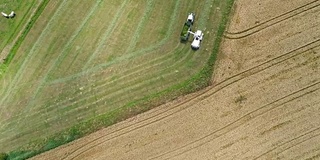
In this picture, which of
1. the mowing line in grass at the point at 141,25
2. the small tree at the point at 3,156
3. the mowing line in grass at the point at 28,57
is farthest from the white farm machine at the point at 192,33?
the small tree at the point at 3,156

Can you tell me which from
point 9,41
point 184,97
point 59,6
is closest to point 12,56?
point 9,41

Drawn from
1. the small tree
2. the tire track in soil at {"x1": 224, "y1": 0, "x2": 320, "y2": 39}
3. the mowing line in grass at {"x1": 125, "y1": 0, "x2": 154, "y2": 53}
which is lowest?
the small tree

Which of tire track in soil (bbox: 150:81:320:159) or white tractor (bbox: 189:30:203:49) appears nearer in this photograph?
tire track in soil (bbox: 150:81:320:159)

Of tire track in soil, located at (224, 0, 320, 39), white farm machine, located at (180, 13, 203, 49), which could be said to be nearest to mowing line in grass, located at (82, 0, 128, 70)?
white farm machine, located at (180, 13, 203, 49)

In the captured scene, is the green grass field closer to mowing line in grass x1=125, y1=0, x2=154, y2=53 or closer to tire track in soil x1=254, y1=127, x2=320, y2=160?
mowing line in grass x1=125, y1=0, x2=154, y2=53

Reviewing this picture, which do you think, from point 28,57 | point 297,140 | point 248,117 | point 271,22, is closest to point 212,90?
point 248,117

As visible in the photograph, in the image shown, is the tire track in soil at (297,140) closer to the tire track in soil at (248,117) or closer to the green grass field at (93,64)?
the tire track in soil at (248,117)

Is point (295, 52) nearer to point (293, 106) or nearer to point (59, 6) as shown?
point (293, 106)
